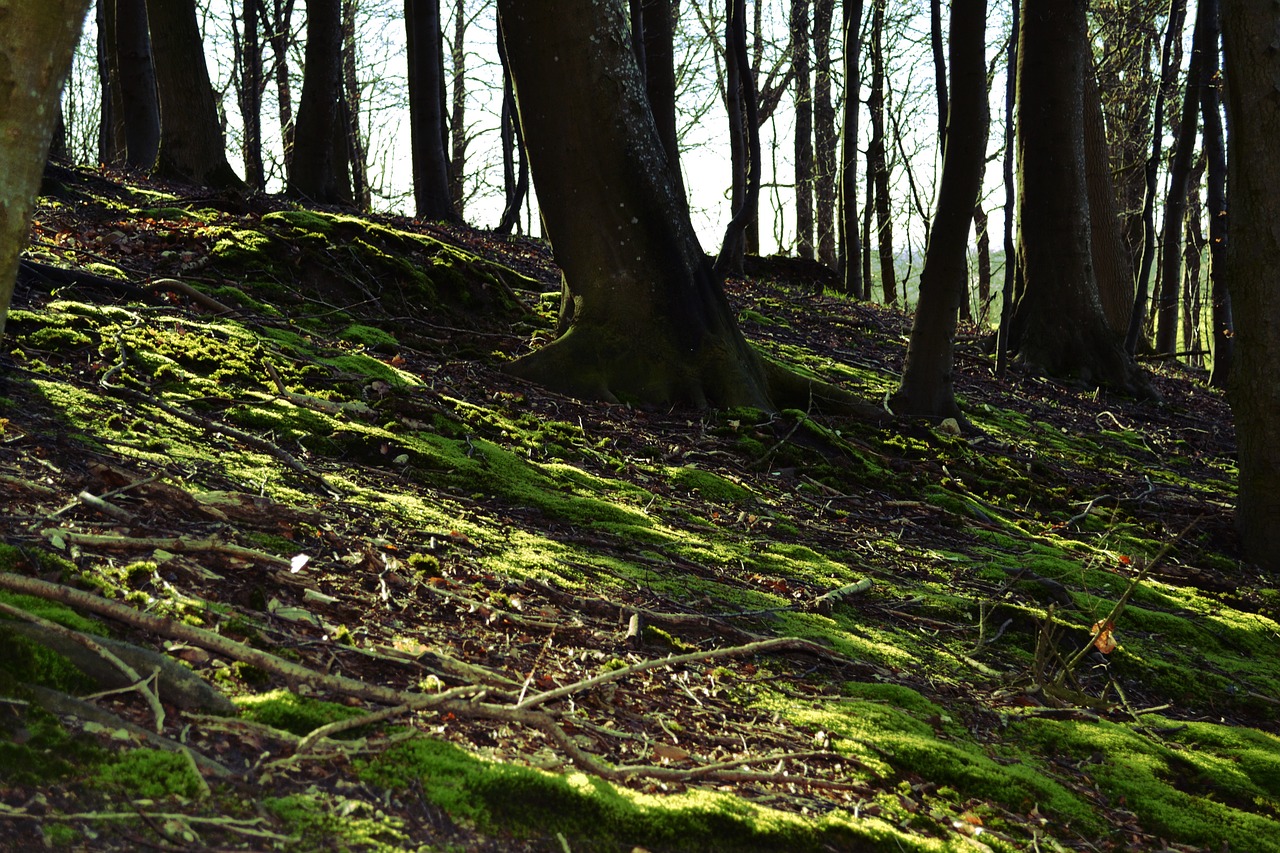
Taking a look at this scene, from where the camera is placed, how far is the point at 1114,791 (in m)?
3.17

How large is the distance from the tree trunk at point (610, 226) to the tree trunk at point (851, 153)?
10241mm

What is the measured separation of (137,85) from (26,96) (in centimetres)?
1331

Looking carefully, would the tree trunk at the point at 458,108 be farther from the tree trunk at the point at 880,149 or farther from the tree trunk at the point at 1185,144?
the tree trunk at the point at 1185,144

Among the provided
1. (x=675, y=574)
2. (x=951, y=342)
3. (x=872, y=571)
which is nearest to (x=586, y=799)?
(x=675, y=574)

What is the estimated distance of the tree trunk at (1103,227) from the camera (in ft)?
44.5

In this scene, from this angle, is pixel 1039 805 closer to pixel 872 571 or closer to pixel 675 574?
pixel 675 574

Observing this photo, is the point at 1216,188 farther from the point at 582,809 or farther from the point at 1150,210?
the point at 582,809

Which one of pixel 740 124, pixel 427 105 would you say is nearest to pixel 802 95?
pixel 427 105

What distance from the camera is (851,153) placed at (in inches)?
667

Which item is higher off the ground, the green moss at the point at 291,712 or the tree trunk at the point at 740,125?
the tree trunk at the point at 740,125

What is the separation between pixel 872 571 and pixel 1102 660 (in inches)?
44.8

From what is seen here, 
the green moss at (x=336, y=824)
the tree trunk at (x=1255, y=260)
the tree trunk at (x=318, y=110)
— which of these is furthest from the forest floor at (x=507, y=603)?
the tree trunk at (x=318, y=110)

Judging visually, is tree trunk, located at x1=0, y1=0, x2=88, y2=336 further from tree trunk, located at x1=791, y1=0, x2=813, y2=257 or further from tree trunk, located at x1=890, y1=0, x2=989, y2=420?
tree trunk, located at x1=791, y1=0, x2=813, y2=257

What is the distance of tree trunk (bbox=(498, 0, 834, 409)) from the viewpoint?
6.59 meters
